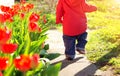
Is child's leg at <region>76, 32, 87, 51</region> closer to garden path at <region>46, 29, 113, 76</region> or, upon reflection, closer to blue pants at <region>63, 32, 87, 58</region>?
blue pants at <region>63, 32, 87, 58</region>

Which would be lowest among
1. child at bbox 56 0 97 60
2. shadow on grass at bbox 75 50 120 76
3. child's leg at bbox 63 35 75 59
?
shadow on grass at bbox 75 50 120 76

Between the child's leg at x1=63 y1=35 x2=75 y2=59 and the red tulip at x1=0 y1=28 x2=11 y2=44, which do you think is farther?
the child's leg at x1=63 y1=35 x2=75 y2=59

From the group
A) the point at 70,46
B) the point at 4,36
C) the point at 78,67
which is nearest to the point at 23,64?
the point at 4,36

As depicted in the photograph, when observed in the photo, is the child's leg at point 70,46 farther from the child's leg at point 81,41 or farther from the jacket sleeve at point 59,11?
the jacket sleeve at point 59,11

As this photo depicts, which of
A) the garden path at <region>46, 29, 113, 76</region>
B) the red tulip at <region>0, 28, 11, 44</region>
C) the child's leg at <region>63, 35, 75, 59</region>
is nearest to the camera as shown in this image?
the red tulip at <region>0, 28, 11, 44</region>

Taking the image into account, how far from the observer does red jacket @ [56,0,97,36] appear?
5898 mm

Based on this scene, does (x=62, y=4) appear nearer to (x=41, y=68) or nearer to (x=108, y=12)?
(x=41, y=68)

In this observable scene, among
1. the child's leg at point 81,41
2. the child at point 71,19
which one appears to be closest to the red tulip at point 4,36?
the child at point 71,19

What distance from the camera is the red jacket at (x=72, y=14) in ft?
19.4

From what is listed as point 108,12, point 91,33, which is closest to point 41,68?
point 91,33

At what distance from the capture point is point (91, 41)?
275 inches

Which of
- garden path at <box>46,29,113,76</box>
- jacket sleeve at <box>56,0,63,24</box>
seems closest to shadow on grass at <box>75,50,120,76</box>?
garden path at <box>46,29,113,76</box>

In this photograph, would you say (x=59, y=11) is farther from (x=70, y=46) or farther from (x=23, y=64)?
(x=23, y=64)

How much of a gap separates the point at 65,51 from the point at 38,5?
16.8ft
